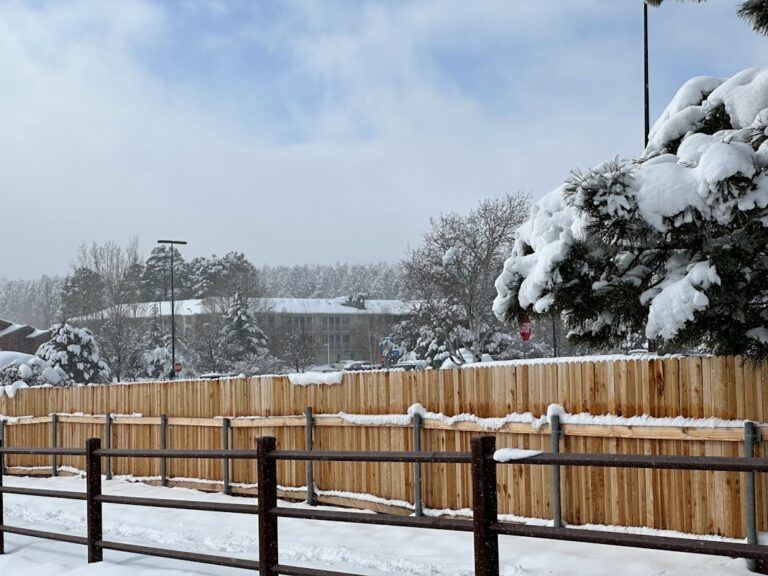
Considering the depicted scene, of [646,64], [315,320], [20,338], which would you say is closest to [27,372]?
[646,64]

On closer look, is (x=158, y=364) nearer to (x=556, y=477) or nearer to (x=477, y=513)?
(x=556, y=477)

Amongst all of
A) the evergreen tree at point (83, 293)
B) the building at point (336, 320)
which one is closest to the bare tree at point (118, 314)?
the evergreen tree at point (83, 293)

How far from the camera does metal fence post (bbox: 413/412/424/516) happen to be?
11.8 metres

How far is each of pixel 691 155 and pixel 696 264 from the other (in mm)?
928

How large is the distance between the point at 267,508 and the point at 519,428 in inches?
173

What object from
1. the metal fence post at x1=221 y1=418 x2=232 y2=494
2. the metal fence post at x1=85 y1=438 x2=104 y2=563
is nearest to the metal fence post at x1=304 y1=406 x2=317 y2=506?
the metal fence post at x1=221 y1=418 x2=232 y2=494

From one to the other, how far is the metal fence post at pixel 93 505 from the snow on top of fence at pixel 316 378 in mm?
4518

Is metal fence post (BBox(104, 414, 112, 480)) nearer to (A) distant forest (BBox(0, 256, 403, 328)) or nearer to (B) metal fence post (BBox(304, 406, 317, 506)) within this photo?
(B) metal fence post (BBox(304, 406, 317, 506))

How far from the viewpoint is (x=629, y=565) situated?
8.62 m

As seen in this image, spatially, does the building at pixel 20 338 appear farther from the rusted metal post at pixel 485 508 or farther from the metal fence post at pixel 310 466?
the rusted metal post at pixel 485 508

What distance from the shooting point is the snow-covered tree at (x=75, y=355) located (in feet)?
168

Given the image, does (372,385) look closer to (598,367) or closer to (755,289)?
(598,367)

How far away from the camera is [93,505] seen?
884cm

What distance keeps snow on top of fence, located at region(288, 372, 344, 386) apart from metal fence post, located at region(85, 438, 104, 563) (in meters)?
4.52
